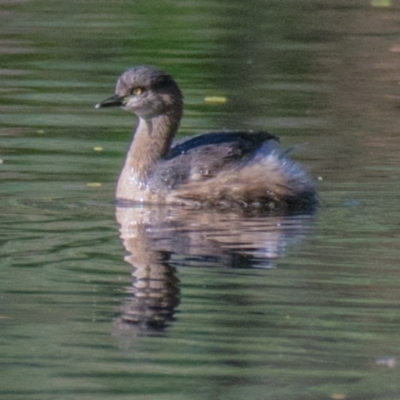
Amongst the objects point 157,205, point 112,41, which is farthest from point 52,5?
point 157,205

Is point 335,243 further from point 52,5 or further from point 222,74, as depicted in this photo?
point 52,5

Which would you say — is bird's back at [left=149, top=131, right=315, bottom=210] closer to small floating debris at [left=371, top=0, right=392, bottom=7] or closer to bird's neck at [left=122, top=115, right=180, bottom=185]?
bird's neck at [left=122, top=115, right=180, bottom=185]

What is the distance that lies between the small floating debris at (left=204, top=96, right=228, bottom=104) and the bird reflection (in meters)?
3.37

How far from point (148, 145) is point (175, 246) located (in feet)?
6.62

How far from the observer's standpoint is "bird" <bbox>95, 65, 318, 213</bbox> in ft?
31.8

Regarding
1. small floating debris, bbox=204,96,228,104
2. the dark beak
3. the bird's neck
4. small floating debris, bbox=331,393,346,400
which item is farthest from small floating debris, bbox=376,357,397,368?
small floating debris, bbox=204,96,228,104

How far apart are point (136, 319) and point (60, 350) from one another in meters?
0.53

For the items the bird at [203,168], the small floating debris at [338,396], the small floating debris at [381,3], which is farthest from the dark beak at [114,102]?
the small floating debris at [381,3]

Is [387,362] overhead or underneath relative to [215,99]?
overhead

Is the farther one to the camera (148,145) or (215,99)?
(215,99)

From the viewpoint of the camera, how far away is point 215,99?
1320cm

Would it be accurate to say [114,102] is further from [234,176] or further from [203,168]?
[234,176]

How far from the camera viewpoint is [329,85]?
14.2 meters

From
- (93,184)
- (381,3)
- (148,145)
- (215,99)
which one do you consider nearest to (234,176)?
(148,145)
